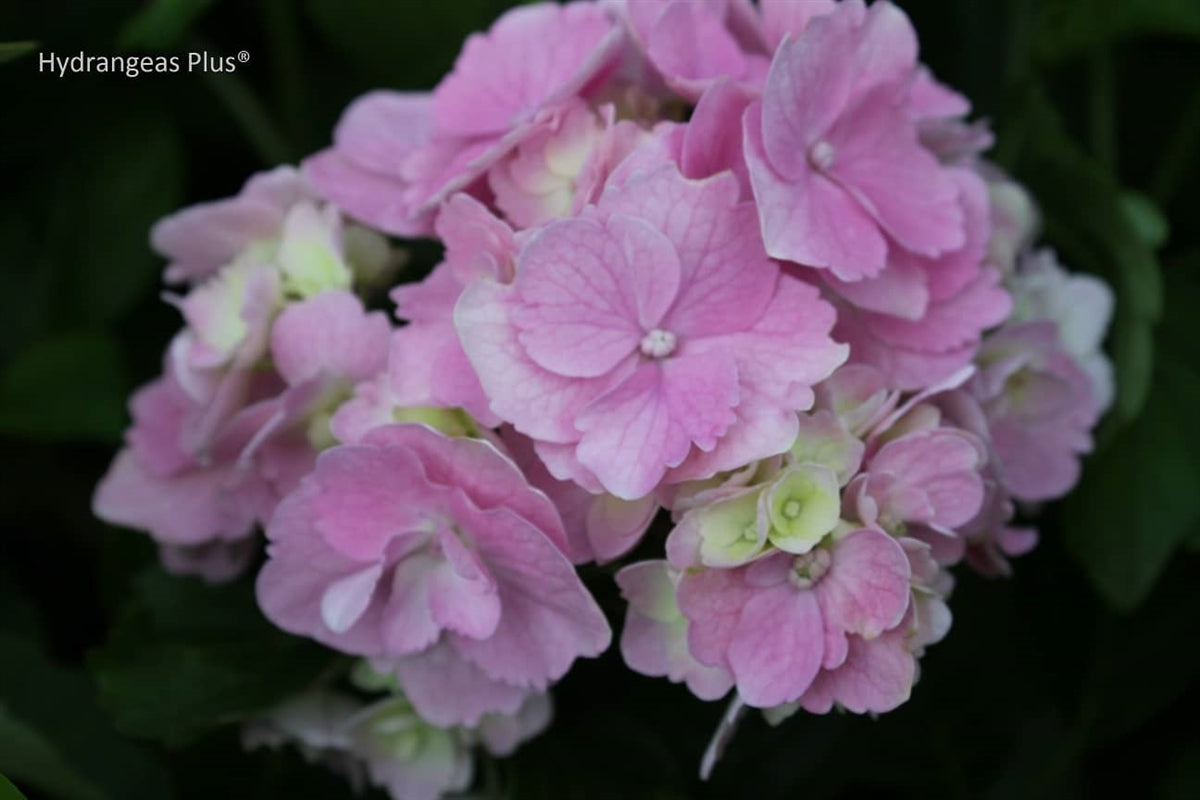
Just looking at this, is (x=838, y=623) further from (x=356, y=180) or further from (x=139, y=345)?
(x=139, y=345)

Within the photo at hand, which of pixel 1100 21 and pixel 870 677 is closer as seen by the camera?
pixel 870 677

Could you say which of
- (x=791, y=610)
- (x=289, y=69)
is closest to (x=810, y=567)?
(x=791, y=610)

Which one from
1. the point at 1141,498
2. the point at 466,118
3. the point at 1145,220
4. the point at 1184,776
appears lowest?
the point at 1184,776

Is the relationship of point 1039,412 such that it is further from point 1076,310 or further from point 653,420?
point 653,420

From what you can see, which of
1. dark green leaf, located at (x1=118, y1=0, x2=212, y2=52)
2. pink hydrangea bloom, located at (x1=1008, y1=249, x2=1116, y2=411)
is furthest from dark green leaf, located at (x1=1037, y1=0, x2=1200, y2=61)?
dark green leaf, located at (x1=118, y1=0, x2=212, y2=52)

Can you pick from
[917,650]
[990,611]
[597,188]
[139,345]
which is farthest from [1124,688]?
[139,345]

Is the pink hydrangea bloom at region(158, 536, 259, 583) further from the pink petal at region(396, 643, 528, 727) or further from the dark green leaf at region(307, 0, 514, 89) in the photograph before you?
the dark green leaf at region(307, 0, 514, 89)

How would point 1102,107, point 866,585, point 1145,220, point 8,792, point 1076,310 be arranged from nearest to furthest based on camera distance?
point 8,792
point 866,585
point 1076,310
point 1145,220
point 1102,107
